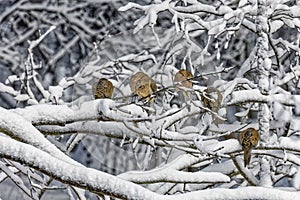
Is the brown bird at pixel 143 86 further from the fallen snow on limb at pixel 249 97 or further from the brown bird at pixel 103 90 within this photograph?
the fallen snow on limb at pixel 249 97

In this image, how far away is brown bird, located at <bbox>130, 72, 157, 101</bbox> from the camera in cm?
148

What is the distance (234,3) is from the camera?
8.50ft

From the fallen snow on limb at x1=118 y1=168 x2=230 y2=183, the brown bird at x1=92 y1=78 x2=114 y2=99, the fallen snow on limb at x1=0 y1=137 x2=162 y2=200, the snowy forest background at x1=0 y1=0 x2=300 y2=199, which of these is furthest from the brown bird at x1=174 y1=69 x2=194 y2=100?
the fallen snow on limb at x1=0 y1=137 x2=162 y2=200

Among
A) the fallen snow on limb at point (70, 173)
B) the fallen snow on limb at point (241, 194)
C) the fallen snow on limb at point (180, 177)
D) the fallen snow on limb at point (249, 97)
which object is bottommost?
the fallen snow on limb at point (180, 177)

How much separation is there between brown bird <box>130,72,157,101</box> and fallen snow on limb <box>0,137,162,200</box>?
37cm

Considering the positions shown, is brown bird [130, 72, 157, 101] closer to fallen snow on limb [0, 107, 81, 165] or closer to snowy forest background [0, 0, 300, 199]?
snowy forest background [0, 0, 300, 199]

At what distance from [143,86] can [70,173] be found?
0.42 meters

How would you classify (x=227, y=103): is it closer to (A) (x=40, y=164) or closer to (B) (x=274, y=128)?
(B) (x=274, y=128)

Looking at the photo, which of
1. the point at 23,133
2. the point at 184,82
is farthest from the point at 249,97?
the point at 23,133

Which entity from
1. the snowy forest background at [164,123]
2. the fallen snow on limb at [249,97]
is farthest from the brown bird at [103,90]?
the fallen snow on limb at [249,97]

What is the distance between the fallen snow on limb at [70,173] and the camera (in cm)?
111

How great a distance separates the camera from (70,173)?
43.8 inches

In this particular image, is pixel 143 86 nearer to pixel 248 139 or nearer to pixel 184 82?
pixel 184 82

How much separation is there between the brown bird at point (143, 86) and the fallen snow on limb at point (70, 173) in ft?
1.20
